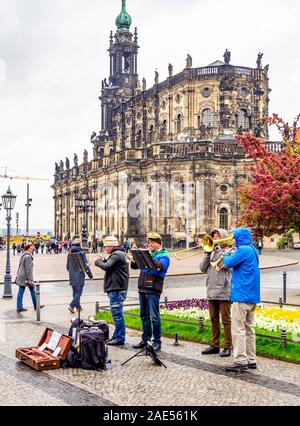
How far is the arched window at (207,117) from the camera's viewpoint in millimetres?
61156

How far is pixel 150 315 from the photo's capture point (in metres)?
9.85

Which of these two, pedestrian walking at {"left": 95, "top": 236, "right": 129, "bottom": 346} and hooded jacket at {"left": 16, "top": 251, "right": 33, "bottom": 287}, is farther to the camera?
hooded jacket at {"left": 16, "top": 251, "right": 33, "bottom": 287}

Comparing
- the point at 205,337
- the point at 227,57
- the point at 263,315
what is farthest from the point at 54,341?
the point at 227,57

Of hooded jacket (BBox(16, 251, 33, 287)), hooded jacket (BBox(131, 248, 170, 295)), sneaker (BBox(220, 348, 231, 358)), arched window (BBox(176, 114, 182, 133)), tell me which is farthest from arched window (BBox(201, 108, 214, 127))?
sneaker (BBox(220, 348, 231, 358))

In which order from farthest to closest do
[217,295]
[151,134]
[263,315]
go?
[151,134], [263,315], [217,295]

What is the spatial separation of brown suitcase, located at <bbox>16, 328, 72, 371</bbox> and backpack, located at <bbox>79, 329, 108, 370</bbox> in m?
0.26

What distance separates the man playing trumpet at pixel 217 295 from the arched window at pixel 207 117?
52.5m

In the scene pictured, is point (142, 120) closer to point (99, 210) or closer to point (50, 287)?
point (99, 210)

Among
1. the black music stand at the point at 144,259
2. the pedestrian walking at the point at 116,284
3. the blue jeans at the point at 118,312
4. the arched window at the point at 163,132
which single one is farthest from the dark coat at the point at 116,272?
the arched window at the point at 163,132

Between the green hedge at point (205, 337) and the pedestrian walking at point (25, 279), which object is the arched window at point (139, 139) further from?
the green hedge at point (205, 337)

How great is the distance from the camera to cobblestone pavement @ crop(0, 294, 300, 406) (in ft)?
22.8

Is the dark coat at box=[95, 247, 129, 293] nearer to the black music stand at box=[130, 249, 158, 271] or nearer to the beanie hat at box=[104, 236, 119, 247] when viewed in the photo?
the beanie hat at box=[104, 236, 119, 247]

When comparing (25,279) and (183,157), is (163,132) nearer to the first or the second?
(183,157)

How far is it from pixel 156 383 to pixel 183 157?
164 ft
